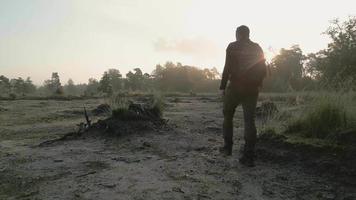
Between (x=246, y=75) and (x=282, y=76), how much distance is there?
201 feet

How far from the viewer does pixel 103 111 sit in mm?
13359

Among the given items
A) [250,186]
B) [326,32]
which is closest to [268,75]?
[250,186]

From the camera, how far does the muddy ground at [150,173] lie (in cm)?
441

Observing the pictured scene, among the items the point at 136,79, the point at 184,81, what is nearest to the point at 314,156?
the point at 184,81

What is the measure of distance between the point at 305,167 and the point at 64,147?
3952mm

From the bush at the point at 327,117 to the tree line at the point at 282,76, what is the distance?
2.49ft

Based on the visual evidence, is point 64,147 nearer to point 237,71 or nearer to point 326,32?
point 237,71

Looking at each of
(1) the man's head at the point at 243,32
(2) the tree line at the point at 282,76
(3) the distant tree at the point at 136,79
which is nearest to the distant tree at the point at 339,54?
(2) the tree line at the point at 282,76

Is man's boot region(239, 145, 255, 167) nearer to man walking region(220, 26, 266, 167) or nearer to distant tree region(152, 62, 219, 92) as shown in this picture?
man walking region(220, 26, 266, 167)

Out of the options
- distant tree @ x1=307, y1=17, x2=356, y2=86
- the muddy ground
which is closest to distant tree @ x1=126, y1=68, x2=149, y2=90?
distant tree @ x1=307, y1=17, x2=356, y2=86

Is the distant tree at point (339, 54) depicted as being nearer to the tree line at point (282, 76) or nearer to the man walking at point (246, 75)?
the tree line at point (282, 76)

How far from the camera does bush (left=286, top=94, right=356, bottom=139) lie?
606cm

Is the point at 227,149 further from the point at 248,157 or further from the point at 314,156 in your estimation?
the point at 314,156

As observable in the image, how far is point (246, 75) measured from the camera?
5.54 meters
